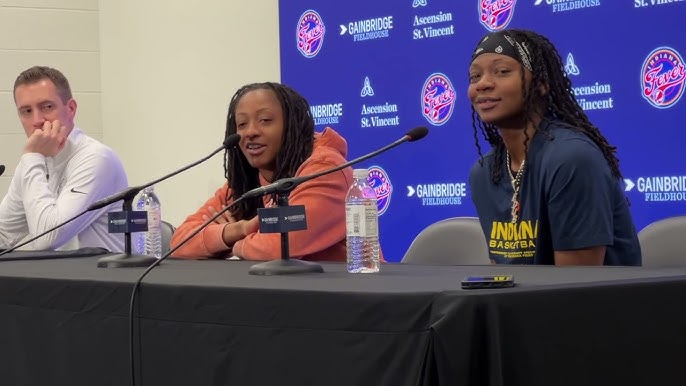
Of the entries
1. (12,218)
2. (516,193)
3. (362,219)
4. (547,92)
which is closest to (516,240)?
(516,193)

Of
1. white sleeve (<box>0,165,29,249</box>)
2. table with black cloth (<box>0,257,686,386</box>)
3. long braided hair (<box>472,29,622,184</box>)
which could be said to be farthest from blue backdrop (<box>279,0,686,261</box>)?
table with black cloth (<box>0,257,686,386</box>)

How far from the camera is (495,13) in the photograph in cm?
394

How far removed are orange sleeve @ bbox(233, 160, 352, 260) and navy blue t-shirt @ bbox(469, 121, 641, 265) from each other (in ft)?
1.29

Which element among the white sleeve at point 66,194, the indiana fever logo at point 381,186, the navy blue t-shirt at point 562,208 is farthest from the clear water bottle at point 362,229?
the indiana fever logo at point 381,186

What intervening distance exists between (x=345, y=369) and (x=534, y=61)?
141cm

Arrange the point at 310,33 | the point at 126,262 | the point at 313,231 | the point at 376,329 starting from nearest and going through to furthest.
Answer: the point at 376,329 < the point at 126,262 < the point at 313,231 < the point at 310,33

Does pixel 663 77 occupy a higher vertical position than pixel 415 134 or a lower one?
higher

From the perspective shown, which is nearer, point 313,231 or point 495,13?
point 313,231

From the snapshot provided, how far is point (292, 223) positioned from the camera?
1913 mm

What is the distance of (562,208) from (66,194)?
5.95 feet

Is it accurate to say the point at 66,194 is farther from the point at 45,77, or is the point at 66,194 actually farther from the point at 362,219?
the point at 362,219

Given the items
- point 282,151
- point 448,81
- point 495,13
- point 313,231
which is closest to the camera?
point 313,231

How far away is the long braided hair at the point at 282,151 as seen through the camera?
2.87 m

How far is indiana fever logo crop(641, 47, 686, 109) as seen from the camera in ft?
11.0
